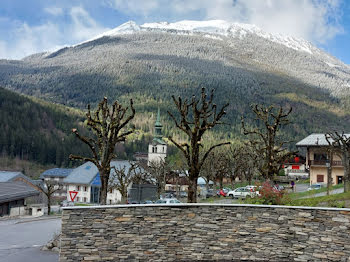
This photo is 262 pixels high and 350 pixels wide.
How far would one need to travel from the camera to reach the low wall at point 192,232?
14977 millimetres

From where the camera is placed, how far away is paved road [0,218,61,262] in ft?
65.5

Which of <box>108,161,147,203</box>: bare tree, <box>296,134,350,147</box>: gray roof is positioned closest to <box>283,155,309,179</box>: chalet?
<box>296,134,350,147</box>: gray roof

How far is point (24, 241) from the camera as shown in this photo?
25312 millimetres

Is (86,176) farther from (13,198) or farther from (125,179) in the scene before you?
(13,198)

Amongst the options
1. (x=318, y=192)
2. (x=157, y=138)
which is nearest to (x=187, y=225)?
(x=318, y=192)

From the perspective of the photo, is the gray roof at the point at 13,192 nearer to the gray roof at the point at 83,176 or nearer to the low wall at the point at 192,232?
the low wall at the point at 192,232

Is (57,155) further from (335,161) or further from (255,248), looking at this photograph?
(255,248)

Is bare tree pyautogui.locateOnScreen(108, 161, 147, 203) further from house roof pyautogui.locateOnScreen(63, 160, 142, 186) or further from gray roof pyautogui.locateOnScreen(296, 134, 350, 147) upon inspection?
gray roof pyautogui.locateOnScreen(296, 134, 350, 147)

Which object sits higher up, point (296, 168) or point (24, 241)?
point (296, 168)

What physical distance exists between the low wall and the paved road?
5081 millimetres

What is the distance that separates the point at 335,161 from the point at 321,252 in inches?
1673

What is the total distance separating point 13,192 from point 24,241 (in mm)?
18237

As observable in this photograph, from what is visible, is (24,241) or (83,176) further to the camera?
(83,176)

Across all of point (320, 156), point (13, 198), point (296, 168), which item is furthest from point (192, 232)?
point (296, 168)
